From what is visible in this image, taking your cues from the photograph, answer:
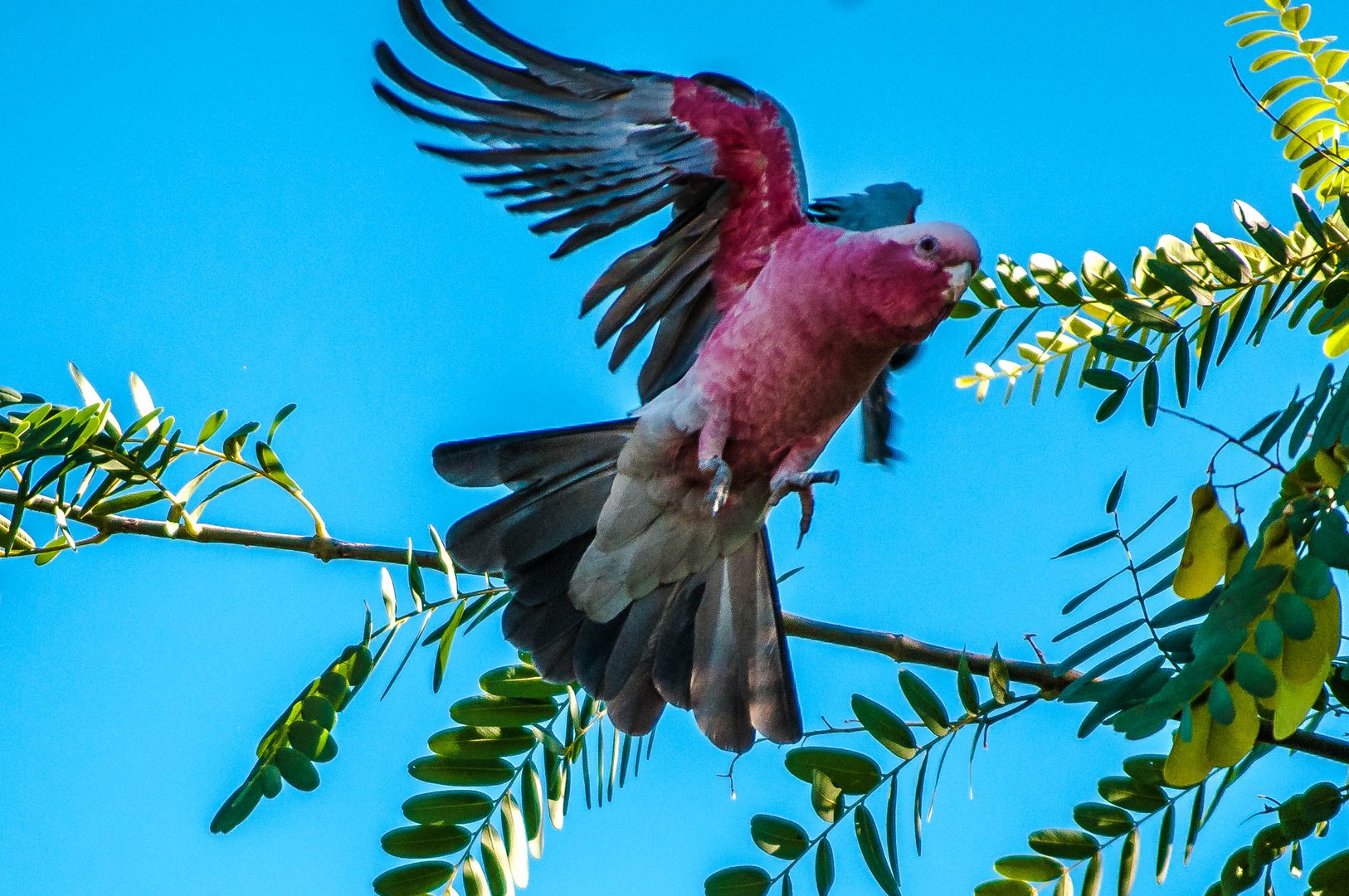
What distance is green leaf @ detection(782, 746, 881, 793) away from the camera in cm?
228

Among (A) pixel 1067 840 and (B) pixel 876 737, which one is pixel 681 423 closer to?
(B) pixel 876 737

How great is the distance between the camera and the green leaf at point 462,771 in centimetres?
262

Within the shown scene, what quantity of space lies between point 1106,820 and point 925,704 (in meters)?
0.35

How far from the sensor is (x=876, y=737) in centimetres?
229

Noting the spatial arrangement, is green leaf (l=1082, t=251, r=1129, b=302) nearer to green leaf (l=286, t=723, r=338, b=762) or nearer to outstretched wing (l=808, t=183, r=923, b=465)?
outstretched wing (l=808, t=183, r=923, b=465)

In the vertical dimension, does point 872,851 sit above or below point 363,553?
below

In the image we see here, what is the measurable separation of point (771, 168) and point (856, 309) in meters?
0.43

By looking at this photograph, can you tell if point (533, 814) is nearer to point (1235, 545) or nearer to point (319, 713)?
point (319, 713)

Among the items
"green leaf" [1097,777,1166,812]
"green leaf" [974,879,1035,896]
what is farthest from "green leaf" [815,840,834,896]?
"green leaf" [1097,777,1166,812]

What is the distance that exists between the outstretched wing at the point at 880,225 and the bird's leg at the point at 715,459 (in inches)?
23.9

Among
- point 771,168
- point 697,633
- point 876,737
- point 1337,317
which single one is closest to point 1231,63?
point 1337,317

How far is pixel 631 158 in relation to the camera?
9.60 feet

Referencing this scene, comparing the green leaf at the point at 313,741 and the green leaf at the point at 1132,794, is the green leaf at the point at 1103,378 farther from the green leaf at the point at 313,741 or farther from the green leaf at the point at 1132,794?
the green leaf at the point at 313,741

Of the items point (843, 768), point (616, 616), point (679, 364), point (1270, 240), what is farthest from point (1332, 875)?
point (679, 364)
